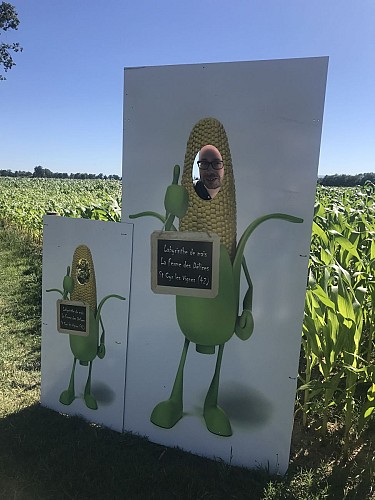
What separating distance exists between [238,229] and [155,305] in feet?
2.31

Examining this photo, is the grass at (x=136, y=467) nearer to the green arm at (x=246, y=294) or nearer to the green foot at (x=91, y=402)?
the green foot at (x=91, y=402)

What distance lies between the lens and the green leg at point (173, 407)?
103 inches

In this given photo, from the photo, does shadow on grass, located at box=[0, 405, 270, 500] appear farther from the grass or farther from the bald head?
the bald head

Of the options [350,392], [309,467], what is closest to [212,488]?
[309,467]

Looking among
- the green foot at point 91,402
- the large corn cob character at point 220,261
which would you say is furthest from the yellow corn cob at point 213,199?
the green foot at point 91,402

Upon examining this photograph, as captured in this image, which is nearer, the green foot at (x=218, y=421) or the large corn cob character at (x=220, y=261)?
the large corn cob character at (x=220, y=261)

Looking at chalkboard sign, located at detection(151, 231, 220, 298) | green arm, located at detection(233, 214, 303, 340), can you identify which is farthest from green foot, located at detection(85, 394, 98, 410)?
green arm, located at detection(233, 214, 303, 340)

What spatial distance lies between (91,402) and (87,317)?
1.92 feet

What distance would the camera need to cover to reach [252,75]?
2.20 m

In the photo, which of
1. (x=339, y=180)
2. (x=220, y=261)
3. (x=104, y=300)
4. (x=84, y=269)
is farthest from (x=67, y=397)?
(x=339, y=180)

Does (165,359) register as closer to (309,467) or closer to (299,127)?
(309,467)

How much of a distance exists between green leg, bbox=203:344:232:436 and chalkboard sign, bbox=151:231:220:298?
43 centimetres

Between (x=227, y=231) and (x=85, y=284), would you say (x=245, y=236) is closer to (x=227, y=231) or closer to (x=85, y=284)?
(x=227, y=231)

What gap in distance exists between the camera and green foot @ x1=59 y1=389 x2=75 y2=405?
298 centimetres
